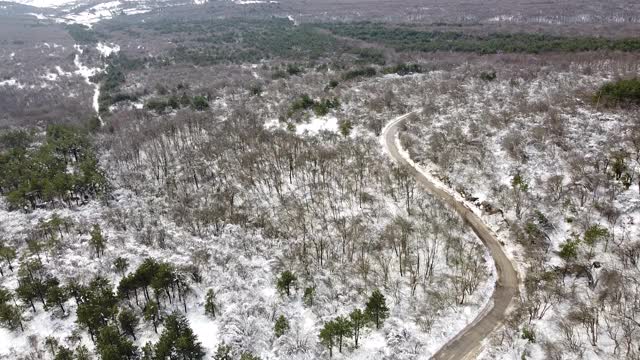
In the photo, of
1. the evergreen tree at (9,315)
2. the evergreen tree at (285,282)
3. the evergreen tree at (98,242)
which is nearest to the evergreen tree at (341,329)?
the evergreen tree at (285,282)

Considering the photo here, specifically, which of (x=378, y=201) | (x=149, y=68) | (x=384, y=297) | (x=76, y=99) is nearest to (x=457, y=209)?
(x=378, y=201)

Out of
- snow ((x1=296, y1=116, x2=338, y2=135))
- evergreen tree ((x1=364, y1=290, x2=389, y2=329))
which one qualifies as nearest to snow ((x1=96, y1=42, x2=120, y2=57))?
snow ((x1=296, y1=116, x2=338, y2=135))

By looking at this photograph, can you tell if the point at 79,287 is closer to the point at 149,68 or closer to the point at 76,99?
the point at 76,99

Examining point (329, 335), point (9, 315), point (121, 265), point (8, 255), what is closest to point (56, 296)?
point (9, 315)

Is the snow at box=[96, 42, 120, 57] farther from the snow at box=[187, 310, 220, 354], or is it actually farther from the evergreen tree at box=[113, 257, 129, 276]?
the snow at box=[187, 310, 220, 354]

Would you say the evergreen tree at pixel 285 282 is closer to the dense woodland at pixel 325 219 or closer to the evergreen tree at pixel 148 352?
the dense woodland at pixel 325 219

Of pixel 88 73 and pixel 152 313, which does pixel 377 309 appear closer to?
pixel 152 313
